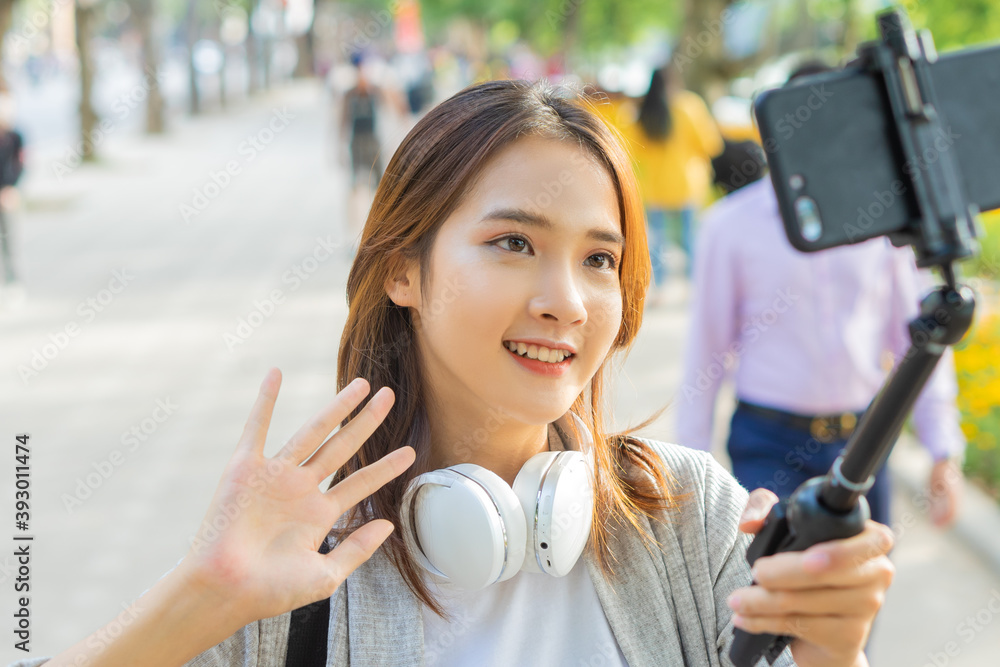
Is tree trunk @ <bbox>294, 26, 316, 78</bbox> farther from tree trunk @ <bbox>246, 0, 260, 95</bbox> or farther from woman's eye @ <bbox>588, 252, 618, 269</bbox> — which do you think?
woman's eye @ <bbox>588, 252, 618, 269</bbox>

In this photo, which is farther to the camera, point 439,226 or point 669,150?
point 669,150

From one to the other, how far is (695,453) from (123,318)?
739 centimetres

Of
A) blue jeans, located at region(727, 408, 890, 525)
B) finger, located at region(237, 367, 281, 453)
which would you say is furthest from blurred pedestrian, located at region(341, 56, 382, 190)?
finger, located at region(237, 367, 281, 453)

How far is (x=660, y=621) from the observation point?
1.55 metres

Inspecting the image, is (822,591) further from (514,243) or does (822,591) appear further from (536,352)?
(514,243)

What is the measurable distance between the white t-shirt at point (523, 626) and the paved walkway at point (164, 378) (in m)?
0.63

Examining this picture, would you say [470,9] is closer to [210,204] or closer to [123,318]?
[210,204]

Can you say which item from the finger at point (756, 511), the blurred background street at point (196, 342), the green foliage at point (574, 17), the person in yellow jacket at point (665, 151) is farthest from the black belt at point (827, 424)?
the green foliage at point (574, 17)

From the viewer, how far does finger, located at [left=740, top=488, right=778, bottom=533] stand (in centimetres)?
120

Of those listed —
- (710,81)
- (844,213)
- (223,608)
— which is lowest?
(223,608)

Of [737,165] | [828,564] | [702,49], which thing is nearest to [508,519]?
[828,564]

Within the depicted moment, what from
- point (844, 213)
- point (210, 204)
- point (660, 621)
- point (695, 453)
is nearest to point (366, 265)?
point (695, 453)

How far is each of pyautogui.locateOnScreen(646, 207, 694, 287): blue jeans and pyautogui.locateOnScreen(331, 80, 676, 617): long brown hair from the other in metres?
6.42

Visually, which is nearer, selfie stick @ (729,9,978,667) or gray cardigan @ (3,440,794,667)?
selfie stick @ (729,9,978,667)
